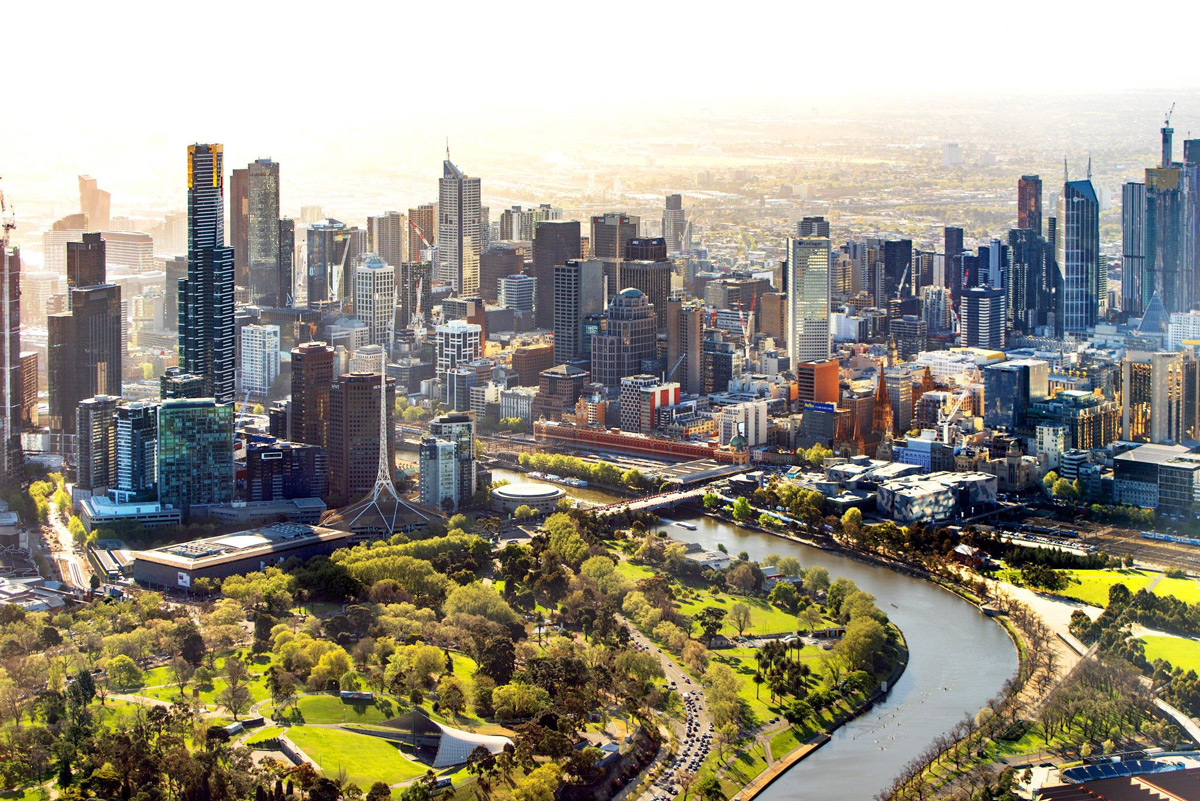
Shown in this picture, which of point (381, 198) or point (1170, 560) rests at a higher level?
point (381, 198)

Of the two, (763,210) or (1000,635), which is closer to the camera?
(1000,635)

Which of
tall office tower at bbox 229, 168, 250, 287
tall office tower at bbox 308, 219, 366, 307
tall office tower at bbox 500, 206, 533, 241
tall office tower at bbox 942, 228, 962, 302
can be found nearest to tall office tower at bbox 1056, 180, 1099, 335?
tall office tower at bbox 942, 228, 962, 302

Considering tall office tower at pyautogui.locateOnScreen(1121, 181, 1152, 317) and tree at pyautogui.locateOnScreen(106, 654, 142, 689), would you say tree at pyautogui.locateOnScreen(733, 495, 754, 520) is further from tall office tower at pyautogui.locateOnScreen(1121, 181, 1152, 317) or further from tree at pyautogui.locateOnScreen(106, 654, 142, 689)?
tall office tower at pyautogui.locateOnScreen(1121, 181, 1152, 317)

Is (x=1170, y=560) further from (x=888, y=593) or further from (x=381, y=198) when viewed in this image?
(x=381, y=198)

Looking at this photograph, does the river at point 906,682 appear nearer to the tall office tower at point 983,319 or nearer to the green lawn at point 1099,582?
the green lawn at point 1099,582

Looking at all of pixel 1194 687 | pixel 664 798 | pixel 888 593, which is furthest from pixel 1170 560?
pixel 664 798

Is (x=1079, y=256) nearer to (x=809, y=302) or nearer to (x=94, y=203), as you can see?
(x=809, y=302)

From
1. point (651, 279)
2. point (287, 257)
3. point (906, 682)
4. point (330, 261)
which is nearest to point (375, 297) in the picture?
point (330, 261)
